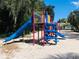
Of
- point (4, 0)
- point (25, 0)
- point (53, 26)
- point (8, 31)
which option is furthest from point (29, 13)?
point (53, 26)

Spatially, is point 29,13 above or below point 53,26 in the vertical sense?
above

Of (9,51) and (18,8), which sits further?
(18,8)

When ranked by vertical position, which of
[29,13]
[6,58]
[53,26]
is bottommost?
[6,58]

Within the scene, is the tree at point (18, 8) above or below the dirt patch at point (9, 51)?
above

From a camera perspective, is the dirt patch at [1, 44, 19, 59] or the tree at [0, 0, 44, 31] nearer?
the dirt patch at [1, 44, 19, 59]

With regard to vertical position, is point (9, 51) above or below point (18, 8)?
below

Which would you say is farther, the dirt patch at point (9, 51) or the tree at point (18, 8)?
the tree at point (18, 8)

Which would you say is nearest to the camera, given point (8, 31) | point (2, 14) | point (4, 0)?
point (4, 0)

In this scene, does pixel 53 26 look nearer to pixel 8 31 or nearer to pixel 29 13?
pixel 29 13

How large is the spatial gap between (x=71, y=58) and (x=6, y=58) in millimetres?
3284

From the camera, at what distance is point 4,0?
2347 cm

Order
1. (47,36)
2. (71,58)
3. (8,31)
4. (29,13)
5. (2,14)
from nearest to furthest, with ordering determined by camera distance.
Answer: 1. (71,58)
2. (47,36)
3. (29,13)
4. (2,14)
5. (8,31)

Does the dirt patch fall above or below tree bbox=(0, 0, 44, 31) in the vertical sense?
below

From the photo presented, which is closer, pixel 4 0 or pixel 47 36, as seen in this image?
pixel 47 36
